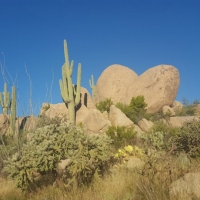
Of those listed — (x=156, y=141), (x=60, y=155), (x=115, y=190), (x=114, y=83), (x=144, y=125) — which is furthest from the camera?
(x=114, y=83)

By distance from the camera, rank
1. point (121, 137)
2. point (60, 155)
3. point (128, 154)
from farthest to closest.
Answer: point (121, 137)
point (128, 154)
point (60, 155)

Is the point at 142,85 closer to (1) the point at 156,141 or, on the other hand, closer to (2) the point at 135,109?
(2) the point at 135,109

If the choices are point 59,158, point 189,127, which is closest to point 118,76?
point 189,127

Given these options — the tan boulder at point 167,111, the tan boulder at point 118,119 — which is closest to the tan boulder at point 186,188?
the tan boulder at point 118,119

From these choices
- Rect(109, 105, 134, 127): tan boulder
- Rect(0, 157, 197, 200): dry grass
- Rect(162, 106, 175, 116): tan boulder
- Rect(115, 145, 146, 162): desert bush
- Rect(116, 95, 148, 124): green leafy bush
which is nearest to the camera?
Rect(0, 157, 197, 200): dry grass

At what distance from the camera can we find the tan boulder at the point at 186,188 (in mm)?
3886

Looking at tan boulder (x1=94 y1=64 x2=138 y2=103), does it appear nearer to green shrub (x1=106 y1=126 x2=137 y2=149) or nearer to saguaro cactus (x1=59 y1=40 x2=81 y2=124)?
saguaro cactus (x1=59 y1=40 x2=81 y2=124)

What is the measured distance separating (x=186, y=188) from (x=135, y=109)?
1591 cm

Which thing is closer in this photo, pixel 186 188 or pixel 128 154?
pixel 186 188

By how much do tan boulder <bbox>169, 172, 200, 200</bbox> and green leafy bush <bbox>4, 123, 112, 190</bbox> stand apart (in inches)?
72.6

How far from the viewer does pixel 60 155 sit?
5.70m

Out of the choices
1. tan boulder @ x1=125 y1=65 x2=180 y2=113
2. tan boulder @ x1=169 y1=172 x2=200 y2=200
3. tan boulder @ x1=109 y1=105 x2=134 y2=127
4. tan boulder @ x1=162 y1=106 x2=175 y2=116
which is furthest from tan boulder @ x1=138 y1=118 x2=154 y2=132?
tan boulder @ x1=169 y1=172 x2=200 y2=200

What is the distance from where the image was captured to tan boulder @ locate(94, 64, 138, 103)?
24203 mm

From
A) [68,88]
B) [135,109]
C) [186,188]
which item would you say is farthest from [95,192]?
[135,109]
